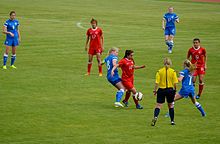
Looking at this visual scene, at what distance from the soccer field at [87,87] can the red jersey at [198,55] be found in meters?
1.28

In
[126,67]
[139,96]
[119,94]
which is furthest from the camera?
[119,94]

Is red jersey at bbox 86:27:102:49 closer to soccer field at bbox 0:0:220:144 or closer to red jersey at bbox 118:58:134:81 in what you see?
soccer field at bbox 0:0:220:144

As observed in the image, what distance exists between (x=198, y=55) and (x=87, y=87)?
470 centimetres

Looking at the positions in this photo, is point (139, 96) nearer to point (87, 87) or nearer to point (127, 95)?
point (127, 95)

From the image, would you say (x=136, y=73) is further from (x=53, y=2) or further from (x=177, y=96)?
(x=53, y=2)

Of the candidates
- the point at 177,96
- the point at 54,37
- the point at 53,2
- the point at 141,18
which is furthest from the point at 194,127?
the point at 53,2

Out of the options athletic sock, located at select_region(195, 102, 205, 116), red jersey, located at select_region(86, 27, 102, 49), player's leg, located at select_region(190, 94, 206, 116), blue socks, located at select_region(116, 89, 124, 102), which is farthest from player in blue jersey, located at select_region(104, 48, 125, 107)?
red jersey, located at select_region(86, 27, 102, 49)

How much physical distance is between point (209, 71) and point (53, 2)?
39.4 meters

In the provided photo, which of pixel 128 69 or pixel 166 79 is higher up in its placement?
pixel 128 69

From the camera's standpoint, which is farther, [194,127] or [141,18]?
[141,18]

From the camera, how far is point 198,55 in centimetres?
2625

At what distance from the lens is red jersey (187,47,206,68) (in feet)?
86.0

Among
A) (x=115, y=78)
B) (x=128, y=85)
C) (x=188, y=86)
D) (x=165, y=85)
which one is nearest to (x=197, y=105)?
(x=188, y=86)

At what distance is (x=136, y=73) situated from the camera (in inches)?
1264
